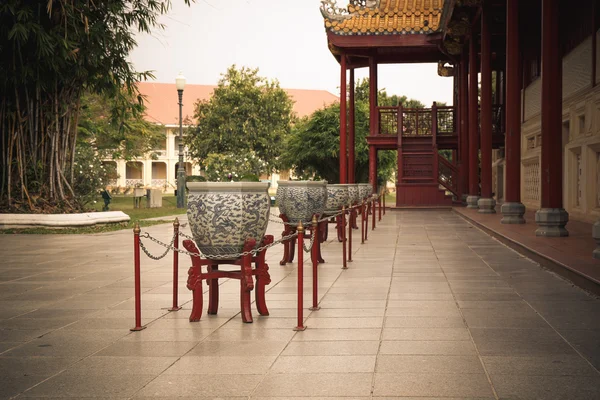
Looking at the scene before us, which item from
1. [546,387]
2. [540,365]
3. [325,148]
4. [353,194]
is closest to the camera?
[546,387]

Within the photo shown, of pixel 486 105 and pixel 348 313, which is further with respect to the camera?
pixel 486 105

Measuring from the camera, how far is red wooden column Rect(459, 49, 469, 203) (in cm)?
2461

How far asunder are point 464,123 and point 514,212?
1047 cm

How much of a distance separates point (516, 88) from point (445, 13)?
7.53m

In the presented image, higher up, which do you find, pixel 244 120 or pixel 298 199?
pixel 244 120

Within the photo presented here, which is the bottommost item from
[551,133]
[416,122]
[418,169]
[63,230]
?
[63,230]

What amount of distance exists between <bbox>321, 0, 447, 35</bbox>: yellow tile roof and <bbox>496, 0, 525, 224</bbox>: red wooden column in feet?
33.1

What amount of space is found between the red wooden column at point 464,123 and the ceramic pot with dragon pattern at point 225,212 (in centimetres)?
1881

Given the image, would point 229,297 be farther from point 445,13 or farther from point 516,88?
point 445,13

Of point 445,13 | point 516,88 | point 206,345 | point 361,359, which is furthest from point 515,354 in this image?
point 445,13

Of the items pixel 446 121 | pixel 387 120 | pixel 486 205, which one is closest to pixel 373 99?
pixel 387 120

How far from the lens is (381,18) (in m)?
25.1

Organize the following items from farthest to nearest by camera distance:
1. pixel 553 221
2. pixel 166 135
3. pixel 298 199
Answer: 1. pixel 166 135
2. pixel 553 221
3. pixel 298 199

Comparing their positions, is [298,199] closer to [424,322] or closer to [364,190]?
[424,322]
